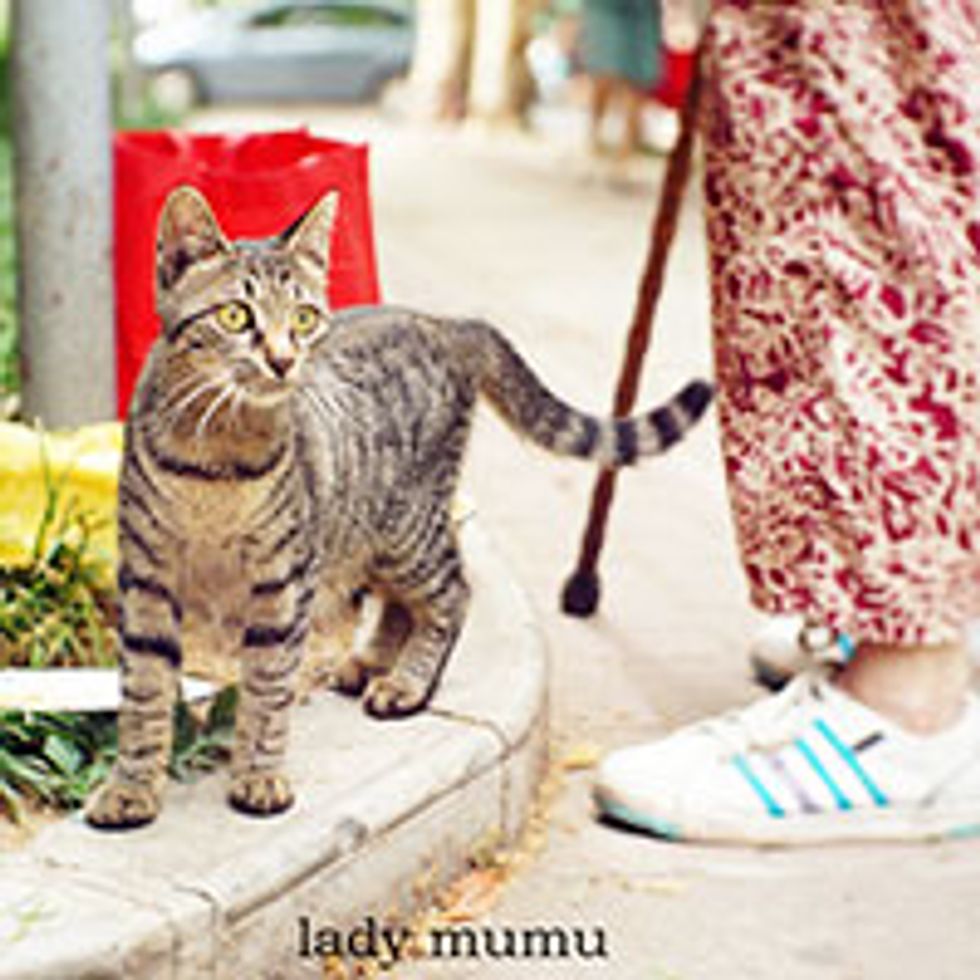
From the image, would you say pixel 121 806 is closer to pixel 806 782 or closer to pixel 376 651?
pixel 376 651

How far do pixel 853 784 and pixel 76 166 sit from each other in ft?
6.32

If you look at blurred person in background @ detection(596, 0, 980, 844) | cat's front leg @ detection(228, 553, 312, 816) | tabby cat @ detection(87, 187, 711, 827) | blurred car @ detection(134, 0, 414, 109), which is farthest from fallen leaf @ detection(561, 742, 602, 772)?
blurred car @ detection(134, 0, 414, 109)

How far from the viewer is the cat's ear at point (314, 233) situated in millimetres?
2475

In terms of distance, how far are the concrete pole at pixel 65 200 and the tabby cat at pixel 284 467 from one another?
2.81ft

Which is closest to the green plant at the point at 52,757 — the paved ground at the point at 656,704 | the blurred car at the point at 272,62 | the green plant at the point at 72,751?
the green plant at the point at 72,751

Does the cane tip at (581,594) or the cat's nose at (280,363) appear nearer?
the cat's nose at (280,363)

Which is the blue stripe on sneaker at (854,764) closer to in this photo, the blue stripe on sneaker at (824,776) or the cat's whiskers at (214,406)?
the blue stripe on sneaker at (824,776)

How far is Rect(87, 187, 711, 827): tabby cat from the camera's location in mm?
2410

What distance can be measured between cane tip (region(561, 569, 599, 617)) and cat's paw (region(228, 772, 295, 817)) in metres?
1.53

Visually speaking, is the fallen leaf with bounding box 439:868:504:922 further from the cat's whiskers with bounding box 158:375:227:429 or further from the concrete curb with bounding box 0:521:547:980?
the cat's whiskers with bounding box 158:375:227:429

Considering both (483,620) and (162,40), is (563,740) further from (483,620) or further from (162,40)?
(162,40)

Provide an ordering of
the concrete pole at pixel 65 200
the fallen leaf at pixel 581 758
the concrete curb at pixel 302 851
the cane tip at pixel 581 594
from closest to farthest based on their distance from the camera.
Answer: the concrete curb at pixel 302 851 → the fallen leaf at pixel 581 758 → the concrete pole at pixel 65 200 → the cane tip at pixel 581 594

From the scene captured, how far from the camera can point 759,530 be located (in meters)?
3.22

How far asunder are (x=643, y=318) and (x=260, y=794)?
1562 millimetres
